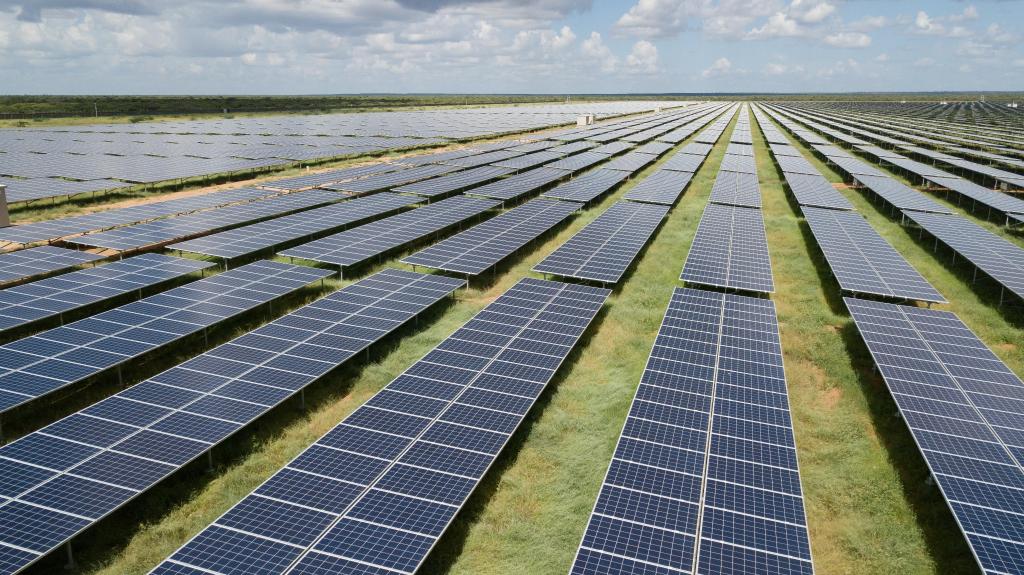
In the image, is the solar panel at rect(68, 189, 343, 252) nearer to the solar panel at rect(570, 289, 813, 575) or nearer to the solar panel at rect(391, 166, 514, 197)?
the solar panel at rect(391, 166, 514, 197)

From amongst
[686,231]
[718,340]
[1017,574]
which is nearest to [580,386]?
[718,340]

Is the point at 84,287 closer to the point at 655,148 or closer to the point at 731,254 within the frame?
the point at 731,254

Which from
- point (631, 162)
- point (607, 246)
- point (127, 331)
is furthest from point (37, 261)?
point (631, 162)

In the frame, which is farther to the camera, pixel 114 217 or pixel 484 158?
Result: pixel 484 158

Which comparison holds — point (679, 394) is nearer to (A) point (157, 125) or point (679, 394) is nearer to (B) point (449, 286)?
(B) point (449, 286)

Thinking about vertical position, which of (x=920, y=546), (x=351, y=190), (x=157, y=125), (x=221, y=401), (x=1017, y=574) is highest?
(x=157, y=125)

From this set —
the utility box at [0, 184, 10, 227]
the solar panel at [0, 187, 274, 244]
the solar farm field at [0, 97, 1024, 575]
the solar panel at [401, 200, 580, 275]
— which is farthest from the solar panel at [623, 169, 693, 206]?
the utility box at [0, 184, 10, 227]

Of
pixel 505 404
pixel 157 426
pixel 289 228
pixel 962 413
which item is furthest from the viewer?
pixel 289 228
